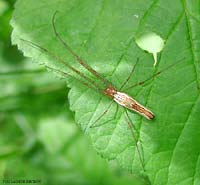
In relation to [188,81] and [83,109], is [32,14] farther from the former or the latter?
[188,81]

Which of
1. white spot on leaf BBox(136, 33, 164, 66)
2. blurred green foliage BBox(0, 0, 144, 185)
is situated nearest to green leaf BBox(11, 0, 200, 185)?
white spot on leaf BBox(136, 33, 164, 66)

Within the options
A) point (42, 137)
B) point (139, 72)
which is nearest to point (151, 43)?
point (139, 72)

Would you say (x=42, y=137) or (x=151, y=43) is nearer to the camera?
(x=151, y=43)

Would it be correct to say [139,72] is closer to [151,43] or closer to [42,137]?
[151,43]

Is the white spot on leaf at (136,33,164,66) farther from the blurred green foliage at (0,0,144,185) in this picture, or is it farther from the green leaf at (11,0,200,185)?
the blurred green foliage at (0,0,144,185)

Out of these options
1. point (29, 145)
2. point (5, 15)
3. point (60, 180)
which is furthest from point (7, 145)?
point (5, 15)
